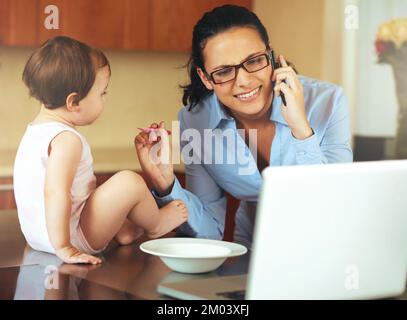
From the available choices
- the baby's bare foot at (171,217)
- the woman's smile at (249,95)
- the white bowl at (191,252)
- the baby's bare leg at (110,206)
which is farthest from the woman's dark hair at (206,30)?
the white bowl at (191,252)

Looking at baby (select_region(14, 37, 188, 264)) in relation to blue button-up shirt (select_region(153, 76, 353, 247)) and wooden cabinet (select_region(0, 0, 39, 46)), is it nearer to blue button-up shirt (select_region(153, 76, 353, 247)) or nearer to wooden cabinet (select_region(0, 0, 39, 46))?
wooden cabinet (select_region(0, 0, 39, 46))

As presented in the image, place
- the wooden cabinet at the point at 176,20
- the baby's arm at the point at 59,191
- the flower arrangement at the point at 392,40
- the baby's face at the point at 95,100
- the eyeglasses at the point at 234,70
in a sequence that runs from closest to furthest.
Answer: the baby's arm at the point at 59,191, the baby's face at the point at 95,100, the eyeglasses at the point at 234,70, the wooden cabinet at the point at 176,20, the flower arrangement at the point at 392,40

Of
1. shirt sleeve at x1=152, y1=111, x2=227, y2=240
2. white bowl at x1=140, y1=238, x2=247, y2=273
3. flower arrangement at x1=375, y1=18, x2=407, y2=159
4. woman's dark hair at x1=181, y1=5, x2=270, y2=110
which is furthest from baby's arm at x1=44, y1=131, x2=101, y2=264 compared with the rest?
flower arrangement at x1=375, y1=18, x2=407, y2=159

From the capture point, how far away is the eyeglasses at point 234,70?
2955 mm

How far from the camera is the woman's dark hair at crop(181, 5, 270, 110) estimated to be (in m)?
3.00

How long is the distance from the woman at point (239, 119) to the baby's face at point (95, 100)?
0.22m

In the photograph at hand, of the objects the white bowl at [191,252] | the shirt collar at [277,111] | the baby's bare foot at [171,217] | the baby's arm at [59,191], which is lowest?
the baby's bare foot at [171,217]

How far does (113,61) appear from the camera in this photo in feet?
10.1

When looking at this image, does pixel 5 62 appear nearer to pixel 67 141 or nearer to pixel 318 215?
pixel 67 141

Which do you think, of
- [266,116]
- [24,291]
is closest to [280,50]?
[266,116]

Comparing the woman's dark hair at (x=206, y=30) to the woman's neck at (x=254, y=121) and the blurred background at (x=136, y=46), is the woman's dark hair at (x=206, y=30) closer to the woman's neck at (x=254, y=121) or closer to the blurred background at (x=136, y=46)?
the blurred background at (x=136, y=46)

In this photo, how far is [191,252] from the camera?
90.2 inches

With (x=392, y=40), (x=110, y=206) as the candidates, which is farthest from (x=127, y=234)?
(x=392, y=40)

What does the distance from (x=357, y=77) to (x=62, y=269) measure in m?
2.18
